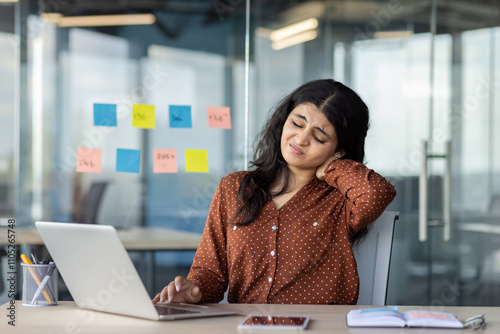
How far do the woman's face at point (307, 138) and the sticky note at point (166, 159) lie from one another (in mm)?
1483

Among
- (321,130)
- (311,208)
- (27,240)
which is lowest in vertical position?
(27,240)

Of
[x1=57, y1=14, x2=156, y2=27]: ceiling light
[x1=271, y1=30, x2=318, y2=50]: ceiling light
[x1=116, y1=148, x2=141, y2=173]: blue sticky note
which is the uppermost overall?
[x1=57, y1=14, x2=156, y2=27]: ceiling light

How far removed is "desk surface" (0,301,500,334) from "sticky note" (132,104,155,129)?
1.55 m

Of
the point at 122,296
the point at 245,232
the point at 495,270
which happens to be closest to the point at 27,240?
the point at 245,232

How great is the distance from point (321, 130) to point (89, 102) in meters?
2.42

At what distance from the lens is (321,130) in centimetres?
188

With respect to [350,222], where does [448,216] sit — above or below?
below

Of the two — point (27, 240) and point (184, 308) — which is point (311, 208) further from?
point (27, 240)

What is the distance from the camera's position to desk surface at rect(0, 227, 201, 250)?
324 cm

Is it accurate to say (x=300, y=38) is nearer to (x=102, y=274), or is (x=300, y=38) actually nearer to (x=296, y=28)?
(x=296, y=28)

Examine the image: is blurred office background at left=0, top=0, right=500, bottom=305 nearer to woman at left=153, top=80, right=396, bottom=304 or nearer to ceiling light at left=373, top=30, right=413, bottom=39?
ceiling light at left=373, top=30, right=413, bottom=39

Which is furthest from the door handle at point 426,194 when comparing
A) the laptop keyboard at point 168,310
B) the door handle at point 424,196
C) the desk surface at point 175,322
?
the laptop keyboard at point 168,310

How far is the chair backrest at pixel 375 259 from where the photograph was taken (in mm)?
1913

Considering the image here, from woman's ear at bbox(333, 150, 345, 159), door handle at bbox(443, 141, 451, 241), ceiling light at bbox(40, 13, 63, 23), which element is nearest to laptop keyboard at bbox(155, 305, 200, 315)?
woman's ear at bbox(333, 150, 345, 159)
